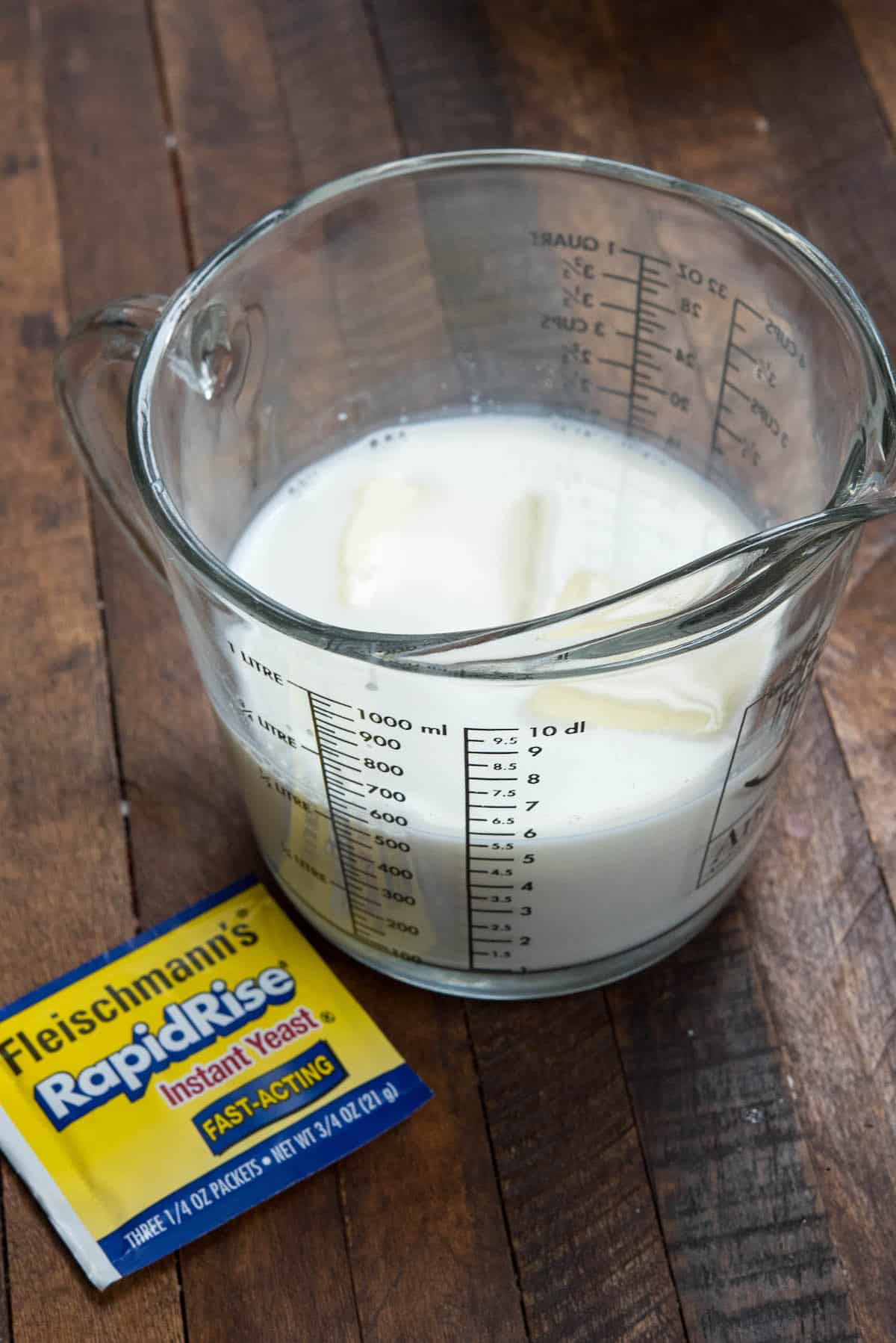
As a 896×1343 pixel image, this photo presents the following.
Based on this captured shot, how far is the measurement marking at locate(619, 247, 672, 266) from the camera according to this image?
797 millimetres

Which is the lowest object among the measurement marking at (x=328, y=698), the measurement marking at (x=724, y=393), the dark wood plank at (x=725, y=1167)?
the dark wood plank at (x=725, y=1167)

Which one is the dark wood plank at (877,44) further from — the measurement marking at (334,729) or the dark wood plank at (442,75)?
the measurement marking at (334,729)

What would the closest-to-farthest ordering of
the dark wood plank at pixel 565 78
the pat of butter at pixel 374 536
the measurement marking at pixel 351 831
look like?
the measurement marking at pixel 351 831 < the pat of butter at pixel 374 536 < the dark wood plank at pixel 565 78

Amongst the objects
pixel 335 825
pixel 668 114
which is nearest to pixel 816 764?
pixel 335 825

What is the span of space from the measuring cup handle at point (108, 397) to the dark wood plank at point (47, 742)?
0.13 m

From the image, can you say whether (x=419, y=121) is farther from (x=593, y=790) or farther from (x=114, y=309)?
(x=593, y=790)

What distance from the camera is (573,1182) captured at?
73 centimetres

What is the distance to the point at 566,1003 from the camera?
0.79 m

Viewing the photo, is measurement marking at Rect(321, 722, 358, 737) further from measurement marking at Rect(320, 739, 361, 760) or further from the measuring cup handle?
the measuring cup handle

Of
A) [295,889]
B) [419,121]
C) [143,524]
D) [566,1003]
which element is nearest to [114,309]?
[143,524]

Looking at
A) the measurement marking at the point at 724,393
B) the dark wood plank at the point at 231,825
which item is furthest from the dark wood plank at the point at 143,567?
the measurement marking at the point at 724,393

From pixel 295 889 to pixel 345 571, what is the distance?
0.54 feet

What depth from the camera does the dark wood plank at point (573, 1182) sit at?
0.69m

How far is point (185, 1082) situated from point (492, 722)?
280 mm
